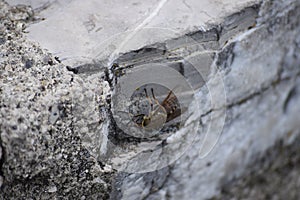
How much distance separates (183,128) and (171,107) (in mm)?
130

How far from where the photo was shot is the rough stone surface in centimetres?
110

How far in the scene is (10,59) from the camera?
4.65 feet

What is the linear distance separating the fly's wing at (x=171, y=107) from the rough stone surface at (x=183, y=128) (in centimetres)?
9

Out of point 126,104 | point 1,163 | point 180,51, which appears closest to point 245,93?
point 180,51

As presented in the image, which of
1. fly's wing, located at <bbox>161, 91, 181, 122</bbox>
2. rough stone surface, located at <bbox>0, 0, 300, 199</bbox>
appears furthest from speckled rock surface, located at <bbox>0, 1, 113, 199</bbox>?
fly's wing, located at <bbox>161, 91, 181, 122</bbox>

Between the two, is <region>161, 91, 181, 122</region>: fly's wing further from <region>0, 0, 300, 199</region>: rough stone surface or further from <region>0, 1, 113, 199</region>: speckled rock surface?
<region>0, 1, 113, 199</region>: speckled rock surface

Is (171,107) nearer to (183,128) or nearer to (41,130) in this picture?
(183,128)

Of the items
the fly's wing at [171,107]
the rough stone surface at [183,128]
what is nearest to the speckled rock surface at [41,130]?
the rough stone surface at [183,128]

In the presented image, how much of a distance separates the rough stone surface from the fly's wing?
0.29 feet

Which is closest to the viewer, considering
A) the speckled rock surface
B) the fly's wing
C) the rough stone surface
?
the rough stone surface

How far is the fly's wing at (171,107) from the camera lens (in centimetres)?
144

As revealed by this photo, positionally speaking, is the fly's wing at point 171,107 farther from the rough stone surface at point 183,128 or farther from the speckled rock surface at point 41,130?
the speckled rock surface at point 41,130

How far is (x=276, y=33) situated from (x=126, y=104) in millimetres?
520

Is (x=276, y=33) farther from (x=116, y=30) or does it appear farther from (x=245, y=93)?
(x=116, y=30)
